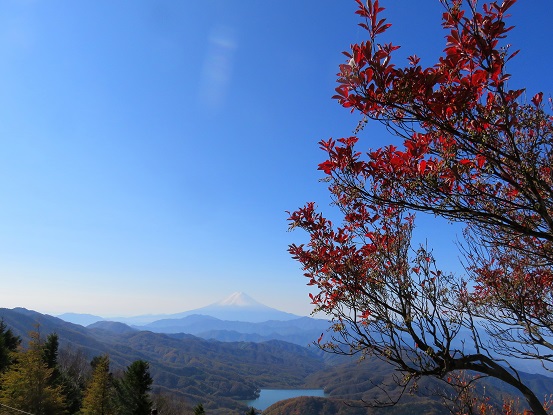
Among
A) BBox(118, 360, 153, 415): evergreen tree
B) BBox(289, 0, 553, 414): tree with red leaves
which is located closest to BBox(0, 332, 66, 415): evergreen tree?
BBox(118, 360, 153, 415): evergreen tree

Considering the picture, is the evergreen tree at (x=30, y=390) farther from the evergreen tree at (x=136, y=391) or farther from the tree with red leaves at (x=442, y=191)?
the tree with red leaves at (x=442, y=191)

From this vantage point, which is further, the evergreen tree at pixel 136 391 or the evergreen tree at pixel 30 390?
the evergreen tree at pixel 136 391

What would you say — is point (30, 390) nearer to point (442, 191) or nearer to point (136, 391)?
point (136, 391)

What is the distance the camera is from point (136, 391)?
26469 millimetres

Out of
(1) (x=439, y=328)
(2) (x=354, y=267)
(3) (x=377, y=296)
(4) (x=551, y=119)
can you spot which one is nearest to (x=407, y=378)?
(1) (x=439, y=328)

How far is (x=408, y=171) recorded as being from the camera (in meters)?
3.31

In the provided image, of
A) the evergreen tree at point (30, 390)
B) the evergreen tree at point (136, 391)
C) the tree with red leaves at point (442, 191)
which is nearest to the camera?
the tree with red leaves at point (442, 191)

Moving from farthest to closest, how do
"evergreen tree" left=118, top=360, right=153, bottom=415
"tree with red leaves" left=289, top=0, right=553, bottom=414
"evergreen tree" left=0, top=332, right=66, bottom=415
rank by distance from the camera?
"evergreen tree" left=118, top=360, right=153, bottom=415
"evergreen tree" left=0, top=332, right=66, bottom=415
"tree with red leaves" left=289, top=0, right=553, bottom=414

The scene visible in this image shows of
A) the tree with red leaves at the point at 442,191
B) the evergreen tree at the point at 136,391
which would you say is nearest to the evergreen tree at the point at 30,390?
the evergreen tree at the point at 136,391

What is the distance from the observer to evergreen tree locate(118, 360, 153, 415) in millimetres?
25641

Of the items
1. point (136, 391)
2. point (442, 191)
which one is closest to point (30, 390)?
point (136, 391)

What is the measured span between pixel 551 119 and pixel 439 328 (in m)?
2.81

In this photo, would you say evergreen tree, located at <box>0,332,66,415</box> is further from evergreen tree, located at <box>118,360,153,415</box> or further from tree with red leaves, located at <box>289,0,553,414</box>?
tree with red leaves, located at <box>289,0,553,414</box>

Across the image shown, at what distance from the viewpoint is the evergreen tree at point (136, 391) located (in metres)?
25.6
